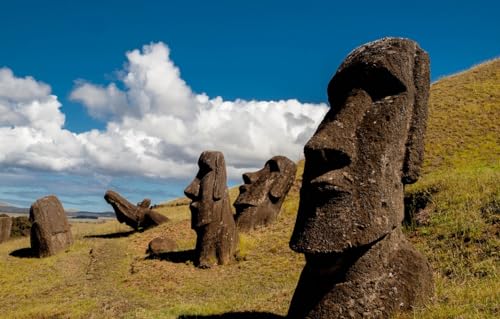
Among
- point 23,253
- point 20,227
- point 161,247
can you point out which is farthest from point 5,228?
point 161,247

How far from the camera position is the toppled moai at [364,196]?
646 centimetres

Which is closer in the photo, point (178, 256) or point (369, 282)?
point (369, 282)

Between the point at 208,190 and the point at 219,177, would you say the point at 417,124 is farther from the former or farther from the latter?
the point at 219,177

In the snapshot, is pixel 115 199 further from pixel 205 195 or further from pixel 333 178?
pixel 333 178

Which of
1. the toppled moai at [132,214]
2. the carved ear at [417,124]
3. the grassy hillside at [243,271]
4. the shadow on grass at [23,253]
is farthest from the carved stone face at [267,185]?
the carved ear at [417,124]

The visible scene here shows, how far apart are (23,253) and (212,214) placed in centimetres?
1167

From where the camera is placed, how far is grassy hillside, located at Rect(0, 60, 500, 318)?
29.9ft

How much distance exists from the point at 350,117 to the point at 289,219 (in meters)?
15.0

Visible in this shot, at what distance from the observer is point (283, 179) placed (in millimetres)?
22141

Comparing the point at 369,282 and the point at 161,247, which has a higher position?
the point at 369,282

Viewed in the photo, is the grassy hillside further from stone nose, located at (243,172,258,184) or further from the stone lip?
stone nose, located at (243,172,258,184)

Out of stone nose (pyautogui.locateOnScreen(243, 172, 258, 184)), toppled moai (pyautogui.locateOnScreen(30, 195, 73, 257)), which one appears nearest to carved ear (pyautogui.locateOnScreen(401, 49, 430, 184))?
stone nose (pyautogui.locateOnScreen(243, 172, 258, 184))

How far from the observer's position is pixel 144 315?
9.91 meters

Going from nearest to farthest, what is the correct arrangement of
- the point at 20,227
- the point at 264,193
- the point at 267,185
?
the point at 264,193, the point at 267,185, the point at 20,227
